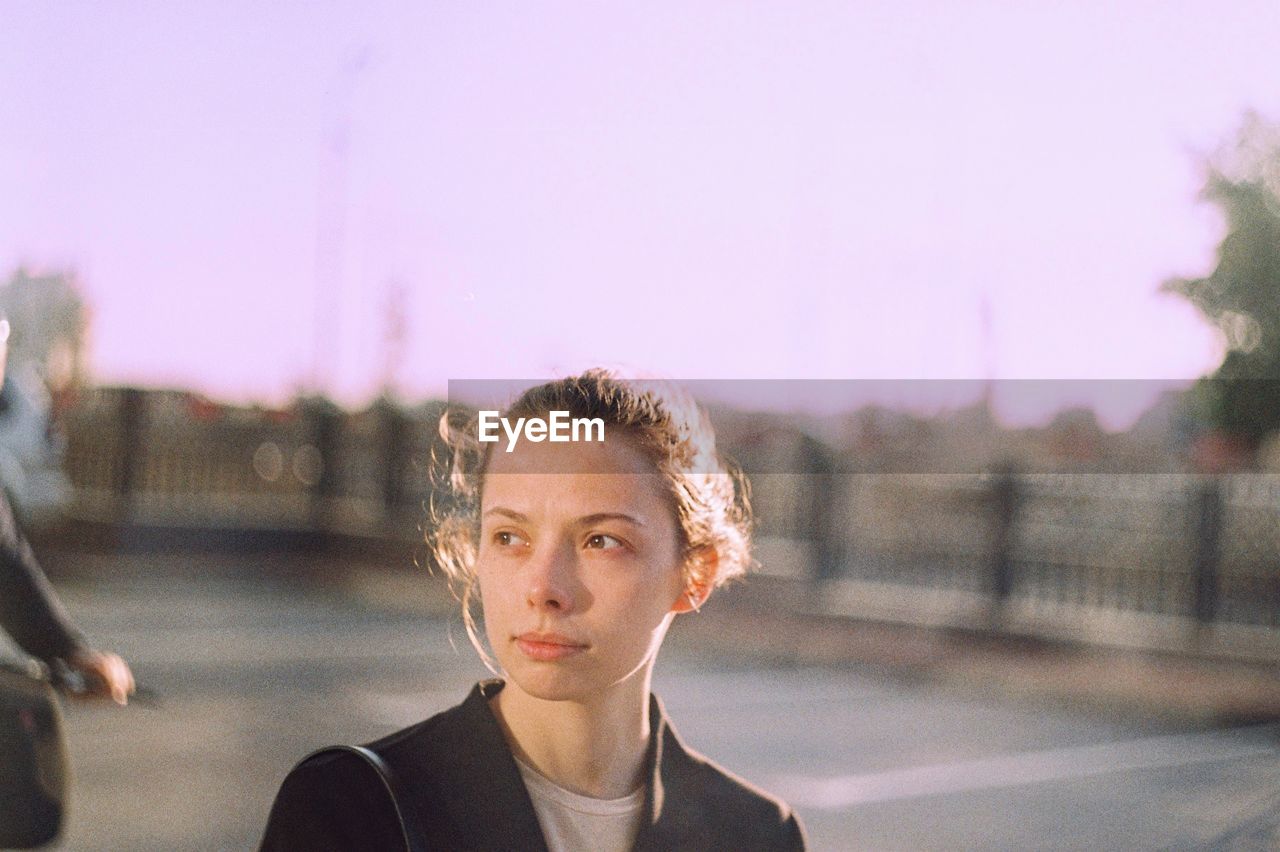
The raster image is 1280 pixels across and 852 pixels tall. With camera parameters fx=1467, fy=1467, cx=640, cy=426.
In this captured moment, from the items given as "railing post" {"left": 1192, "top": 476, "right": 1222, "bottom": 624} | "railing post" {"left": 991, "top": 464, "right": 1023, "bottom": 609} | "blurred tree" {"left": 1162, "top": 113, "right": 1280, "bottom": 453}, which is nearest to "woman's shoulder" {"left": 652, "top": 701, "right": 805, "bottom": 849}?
"railing post" {"left": 991, "top": 464, "right": 1023, "bottom": 609}

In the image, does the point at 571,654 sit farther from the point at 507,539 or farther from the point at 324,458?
the point at 324,458

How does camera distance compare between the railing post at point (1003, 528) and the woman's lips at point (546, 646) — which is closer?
the woman's lips at point (546, 646)

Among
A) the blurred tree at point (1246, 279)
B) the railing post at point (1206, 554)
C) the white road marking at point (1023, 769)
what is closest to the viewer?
the blurred tree at point (1246, 279)

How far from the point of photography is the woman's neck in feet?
4.24

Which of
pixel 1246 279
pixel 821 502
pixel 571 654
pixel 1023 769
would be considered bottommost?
pixel 1023 769

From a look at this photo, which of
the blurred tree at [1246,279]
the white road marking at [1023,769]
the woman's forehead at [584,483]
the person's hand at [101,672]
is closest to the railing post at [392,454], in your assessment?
the woman's forehead at [584,483]

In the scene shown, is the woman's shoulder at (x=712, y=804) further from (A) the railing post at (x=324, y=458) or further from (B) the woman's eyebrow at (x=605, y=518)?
(A) the railing post at (x=324, y=458)

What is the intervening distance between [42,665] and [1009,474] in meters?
1.08

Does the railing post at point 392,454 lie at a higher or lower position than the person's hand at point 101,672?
higher

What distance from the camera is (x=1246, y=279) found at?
4.59ft

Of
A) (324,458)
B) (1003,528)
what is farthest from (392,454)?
(1003,528)

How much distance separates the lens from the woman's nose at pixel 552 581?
1.22 meters

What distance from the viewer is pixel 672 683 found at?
1.51 meters

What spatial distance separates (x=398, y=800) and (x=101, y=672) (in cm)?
48
